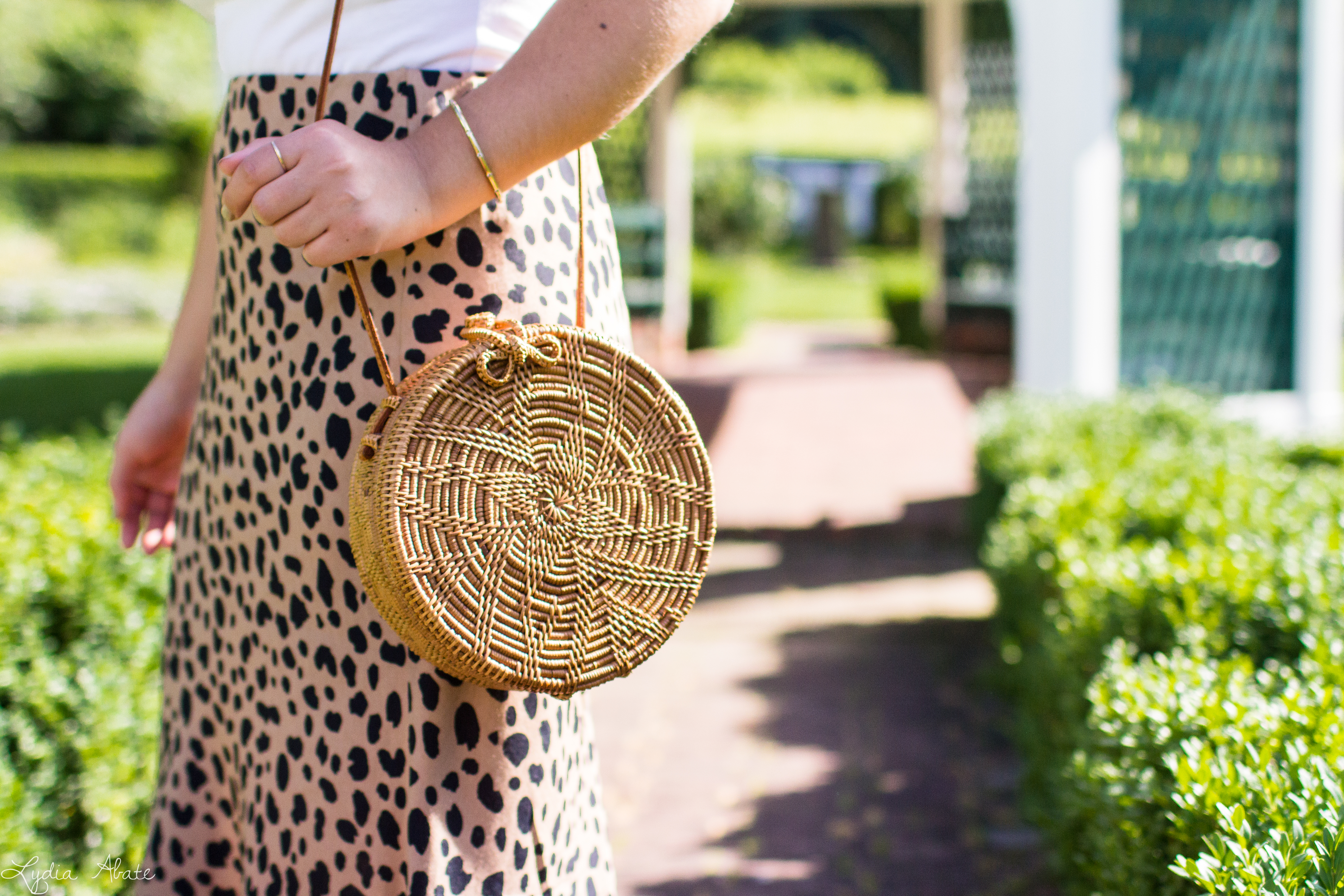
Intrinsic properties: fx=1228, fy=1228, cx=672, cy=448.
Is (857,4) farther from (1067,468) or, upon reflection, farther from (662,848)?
(662,848)

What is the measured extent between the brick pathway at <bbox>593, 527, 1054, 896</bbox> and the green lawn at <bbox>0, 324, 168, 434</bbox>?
12.0 feet

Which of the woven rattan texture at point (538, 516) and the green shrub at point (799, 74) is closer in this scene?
the woven rattan texture at point (538, 516)

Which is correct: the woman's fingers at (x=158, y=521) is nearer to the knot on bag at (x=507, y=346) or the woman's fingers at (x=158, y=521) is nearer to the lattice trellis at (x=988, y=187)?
the knot on bag at (x=507, y=346)

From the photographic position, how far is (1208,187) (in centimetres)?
532

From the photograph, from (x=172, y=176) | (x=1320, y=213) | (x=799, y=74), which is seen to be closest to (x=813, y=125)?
(x=799, y=74)

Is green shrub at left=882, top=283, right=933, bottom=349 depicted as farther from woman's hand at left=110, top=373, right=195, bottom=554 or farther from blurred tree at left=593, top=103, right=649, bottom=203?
woman's hand at left=110, top=373, right=195, bottom=554

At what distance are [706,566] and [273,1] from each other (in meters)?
0.67

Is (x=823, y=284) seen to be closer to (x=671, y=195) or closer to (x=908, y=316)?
(x=908, y=316)

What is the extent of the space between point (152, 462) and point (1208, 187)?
4970mm

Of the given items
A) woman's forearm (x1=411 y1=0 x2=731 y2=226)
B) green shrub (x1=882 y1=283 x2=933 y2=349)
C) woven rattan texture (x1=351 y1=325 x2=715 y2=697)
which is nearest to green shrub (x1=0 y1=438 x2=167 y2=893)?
woven rattan texture (x1=351 y1=325 x2=715 y2=697)

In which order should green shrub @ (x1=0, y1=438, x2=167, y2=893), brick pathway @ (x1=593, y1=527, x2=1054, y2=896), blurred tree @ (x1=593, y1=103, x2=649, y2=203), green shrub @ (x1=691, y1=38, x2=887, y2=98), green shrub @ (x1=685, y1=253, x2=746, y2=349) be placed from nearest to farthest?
green shrub @ (x1=0, y1=438, x2=167, y2=893) → brick pathway @ (x1=593, y1=527, x2=1054, y2=896) → blurred tree @ (x1=593, y1=103, x2=649, y2=203) → green shrub @ (x1=685, y1=253, x2=746, y2=349) → green shrub @ (x1=691, y1=38, x2=887, y2=98)

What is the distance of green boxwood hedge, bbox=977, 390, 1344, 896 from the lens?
1403mm

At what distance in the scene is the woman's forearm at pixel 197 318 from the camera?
1.38m

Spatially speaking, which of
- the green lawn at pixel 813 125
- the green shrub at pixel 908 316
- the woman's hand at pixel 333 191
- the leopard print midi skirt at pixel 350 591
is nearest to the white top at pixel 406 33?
the leopard print midi skirt at pixel 350 591
